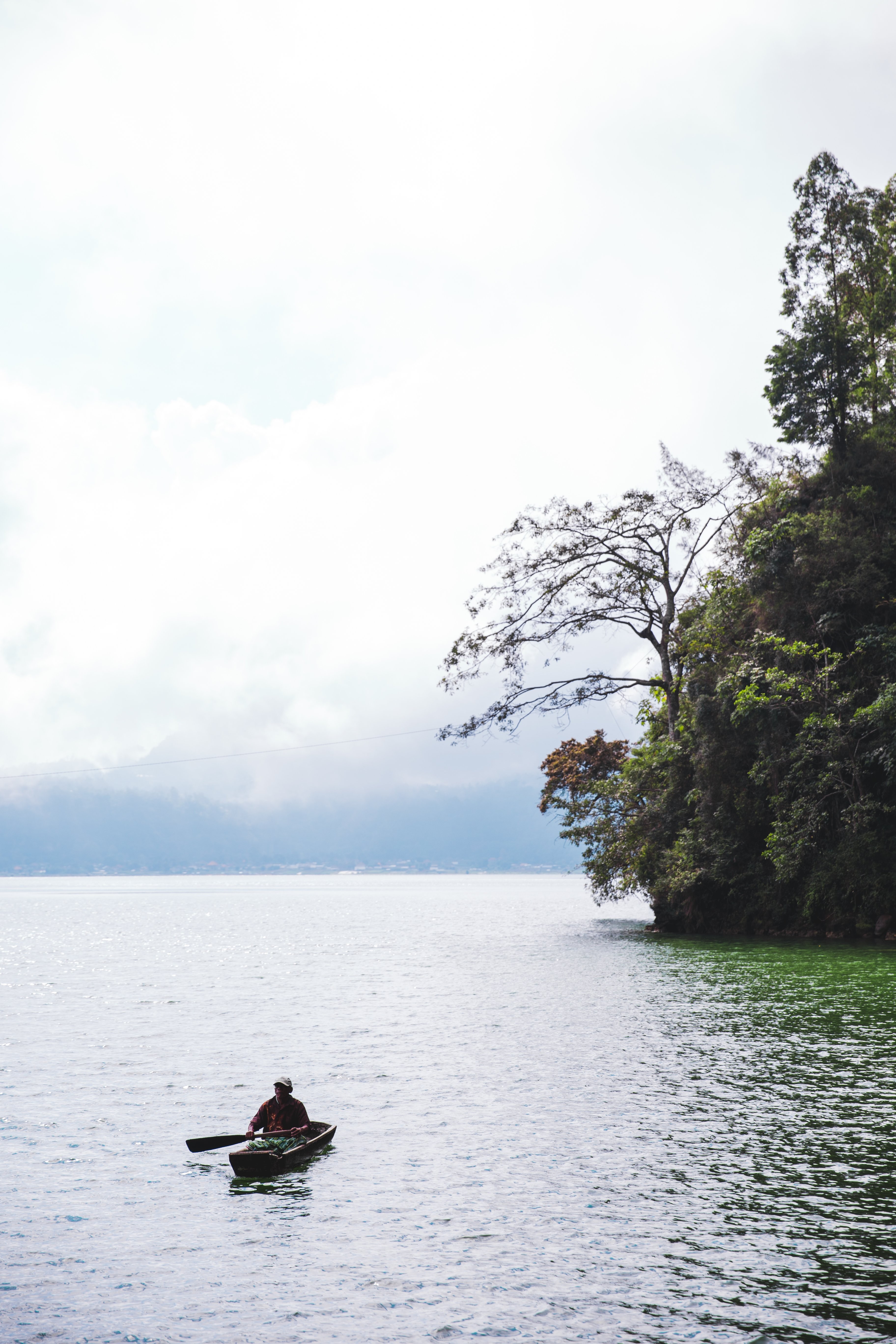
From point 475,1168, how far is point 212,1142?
368 centimetres

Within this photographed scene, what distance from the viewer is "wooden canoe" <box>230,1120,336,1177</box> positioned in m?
13.1

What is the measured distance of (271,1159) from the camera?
13188 mm

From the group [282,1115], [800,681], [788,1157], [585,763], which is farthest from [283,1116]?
[585,763]

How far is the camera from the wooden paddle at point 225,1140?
13797mm

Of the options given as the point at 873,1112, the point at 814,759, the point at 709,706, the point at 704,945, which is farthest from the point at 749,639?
the point at 873,1112

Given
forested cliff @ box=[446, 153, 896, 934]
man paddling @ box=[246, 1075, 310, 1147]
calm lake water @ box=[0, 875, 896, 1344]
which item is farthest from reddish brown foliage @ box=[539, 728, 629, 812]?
man paddling @ box=[246, 1075, 310, 1147]

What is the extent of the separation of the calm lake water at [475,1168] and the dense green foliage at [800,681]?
6.90m

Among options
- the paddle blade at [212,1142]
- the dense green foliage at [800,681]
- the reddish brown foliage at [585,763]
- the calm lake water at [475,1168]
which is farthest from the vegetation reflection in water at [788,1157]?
the reddish brown foliage at [585,763]

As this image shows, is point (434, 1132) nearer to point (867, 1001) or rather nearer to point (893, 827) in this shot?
point (867, 1001)

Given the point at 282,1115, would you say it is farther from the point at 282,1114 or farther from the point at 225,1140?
the point at 225,1140

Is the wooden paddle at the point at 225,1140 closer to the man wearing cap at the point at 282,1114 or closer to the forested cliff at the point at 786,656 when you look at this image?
the man wearing cap at the point at 282,1114

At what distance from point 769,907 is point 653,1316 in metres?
35.7

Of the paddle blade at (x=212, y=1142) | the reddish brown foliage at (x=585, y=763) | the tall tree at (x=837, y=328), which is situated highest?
the tall tree at (x=837, y=328)

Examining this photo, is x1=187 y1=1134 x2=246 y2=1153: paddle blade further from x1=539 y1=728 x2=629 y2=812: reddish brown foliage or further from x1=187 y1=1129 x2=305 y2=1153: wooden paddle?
x1=539 y1=728 x2=629 y2=812: reddish brown foliage
